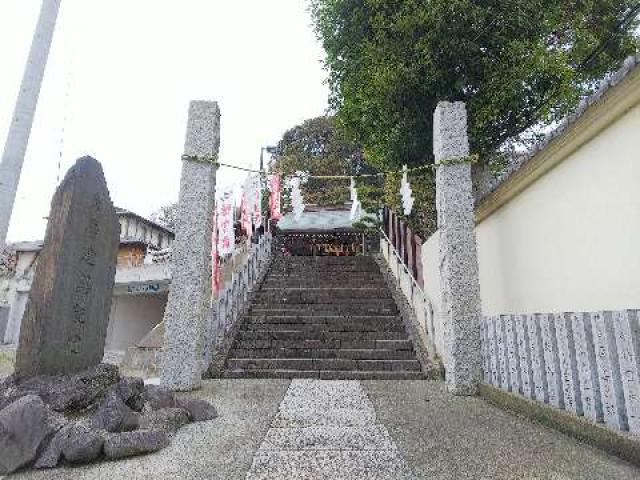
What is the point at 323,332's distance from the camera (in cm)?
868

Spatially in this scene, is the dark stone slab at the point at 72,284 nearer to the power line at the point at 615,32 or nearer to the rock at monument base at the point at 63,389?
the rock at monument base at the point at 63,389

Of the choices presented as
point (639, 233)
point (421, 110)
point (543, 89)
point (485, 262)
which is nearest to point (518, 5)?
point (543, 89)

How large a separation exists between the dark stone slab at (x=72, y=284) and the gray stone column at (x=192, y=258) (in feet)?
4.99

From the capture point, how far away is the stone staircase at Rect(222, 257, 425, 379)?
7312mm

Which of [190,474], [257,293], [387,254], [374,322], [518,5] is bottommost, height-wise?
[190,474]

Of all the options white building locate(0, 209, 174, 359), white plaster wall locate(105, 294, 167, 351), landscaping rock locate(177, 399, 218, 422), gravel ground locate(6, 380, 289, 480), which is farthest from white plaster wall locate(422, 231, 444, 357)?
white plaster wall locate(105, 294, 167, 351)

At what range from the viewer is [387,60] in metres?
9.20

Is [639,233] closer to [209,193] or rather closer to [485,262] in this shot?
[485,262]

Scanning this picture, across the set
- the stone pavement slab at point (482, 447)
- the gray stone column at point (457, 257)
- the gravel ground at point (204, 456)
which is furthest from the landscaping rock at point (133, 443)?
the gray stone column at point (457, 257)

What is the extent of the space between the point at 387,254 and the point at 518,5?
27.2 ft

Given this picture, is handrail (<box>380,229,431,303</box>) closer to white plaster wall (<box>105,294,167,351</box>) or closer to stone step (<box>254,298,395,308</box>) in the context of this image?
stone step (<box>254,298,395,308</box>)

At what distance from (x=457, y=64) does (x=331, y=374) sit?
6966 mm

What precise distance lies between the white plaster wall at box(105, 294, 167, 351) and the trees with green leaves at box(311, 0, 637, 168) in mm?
16601

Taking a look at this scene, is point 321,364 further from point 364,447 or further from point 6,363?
point 6,363
